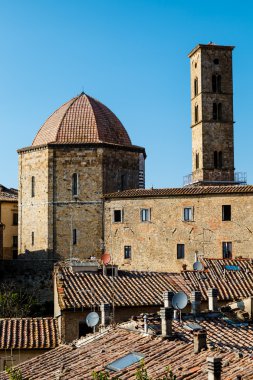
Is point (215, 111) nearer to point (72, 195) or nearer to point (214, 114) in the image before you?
point (214, 114)

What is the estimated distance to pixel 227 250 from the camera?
44156mm

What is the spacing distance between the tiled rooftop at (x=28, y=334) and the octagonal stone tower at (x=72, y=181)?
21.2m

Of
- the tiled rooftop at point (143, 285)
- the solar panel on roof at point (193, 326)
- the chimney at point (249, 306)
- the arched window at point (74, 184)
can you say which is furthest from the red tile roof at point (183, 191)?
the solar panel on roof at point (193, 326)

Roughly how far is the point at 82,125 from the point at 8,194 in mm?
14878

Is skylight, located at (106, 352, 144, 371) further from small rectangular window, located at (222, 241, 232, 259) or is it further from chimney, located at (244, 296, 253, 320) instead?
small rectangular window, located at (222, 241, 232, 259)

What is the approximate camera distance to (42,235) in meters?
49.2

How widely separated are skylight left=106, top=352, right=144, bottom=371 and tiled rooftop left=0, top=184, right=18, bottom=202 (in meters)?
43.6

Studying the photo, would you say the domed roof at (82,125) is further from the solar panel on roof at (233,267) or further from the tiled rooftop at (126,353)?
the tiled rooftop at (126,353)

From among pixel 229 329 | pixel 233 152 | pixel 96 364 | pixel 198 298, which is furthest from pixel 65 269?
pixel 233 152

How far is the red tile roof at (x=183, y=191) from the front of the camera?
145ft

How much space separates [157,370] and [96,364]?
2143 millimetres

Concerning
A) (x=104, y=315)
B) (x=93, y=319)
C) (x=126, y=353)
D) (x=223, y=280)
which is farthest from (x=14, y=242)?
(x=126, y=353)

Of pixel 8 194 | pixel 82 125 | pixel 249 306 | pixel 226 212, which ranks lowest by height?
pixel 249 306

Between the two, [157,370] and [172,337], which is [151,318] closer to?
[172,337]
